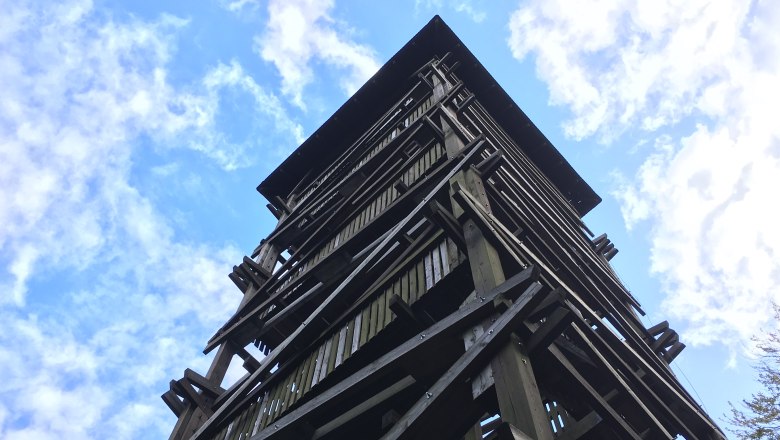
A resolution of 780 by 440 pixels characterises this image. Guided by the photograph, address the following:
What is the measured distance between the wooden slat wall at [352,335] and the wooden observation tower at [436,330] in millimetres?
17

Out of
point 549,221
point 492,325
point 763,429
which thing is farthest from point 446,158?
point 763,429

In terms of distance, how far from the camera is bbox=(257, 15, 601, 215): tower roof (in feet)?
44.6

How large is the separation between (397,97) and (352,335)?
10.1m

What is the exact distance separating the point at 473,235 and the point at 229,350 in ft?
14.6

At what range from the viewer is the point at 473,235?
393 centimetres

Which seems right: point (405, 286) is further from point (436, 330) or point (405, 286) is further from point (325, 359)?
point (436, 330)

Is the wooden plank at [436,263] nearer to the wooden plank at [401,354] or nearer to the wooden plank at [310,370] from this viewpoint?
the wooden plank at [401,354]

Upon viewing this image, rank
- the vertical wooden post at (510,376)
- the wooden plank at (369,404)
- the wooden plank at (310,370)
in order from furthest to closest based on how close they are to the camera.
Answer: the wooden plank at (310,370)
the wooden plank at (369,404)
the vertical wooden post at (510,376)

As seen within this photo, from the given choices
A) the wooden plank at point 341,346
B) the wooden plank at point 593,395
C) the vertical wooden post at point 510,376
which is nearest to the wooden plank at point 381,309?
the wooden plank at point 341,346

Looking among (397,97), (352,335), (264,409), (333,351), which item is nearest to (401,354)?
(352,335)

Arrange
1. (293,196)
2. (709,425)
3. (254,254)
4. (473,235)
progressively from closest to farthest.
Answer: (473,235)
(709,425)
(254,254)
(293,196)

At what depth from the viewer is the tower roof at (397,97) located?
13.6m

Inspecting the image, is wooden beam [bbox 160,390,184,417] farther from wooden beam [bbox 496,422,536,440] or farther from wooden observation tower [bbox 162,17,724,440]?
wooden beam [bbox 496,422,536,440]

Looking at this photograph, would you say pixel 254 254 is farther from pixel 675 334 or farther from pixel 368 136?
pixel 675 334
